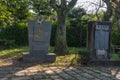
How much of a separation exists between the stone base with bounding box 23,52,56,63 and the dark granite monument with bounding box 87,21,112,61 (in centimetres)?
177

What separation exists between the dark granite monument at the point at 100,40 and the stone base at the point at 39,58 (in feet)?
5.82

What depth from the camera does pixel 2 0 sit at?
33.8 feet

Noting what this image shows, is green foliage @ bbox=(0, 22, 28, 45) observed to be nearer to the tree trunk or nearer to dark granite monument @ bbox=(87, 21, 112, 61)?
the tree trunk

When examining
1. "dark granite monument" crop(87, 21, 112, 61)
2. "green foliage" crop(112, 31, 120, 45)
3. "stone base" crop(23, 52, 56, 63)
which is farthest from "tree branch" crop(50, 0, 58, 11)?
"green foliage" crop(112, 31, 120, 45)

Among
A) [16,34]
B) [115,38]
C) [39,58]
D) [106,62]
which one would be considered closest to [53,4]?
[39,58]

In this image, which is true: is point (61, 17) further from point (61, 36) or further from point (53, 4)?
point (61, 36)

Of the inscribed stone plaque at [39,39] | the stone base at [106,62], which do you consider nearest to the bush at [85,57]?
the stone base at [106,62]

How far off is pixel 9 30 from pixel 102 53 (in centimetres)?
1088

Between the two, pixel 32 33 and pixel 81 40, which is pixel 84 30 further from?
pixel 32 33

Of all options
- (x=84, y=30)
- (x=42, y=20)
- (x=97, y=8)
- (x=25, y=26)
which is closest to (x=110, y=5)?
(x=97, y=8)

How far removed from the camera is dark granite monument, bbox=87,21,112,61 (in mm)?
11055

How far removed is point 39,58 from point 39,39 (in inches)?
34.7

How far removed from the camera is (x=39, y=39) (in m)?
11.4

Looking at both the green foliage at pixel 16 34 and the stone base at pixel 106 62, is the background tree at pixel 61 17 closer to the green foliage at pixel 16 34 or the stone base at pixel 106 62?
the stone base at pixel 106 62
